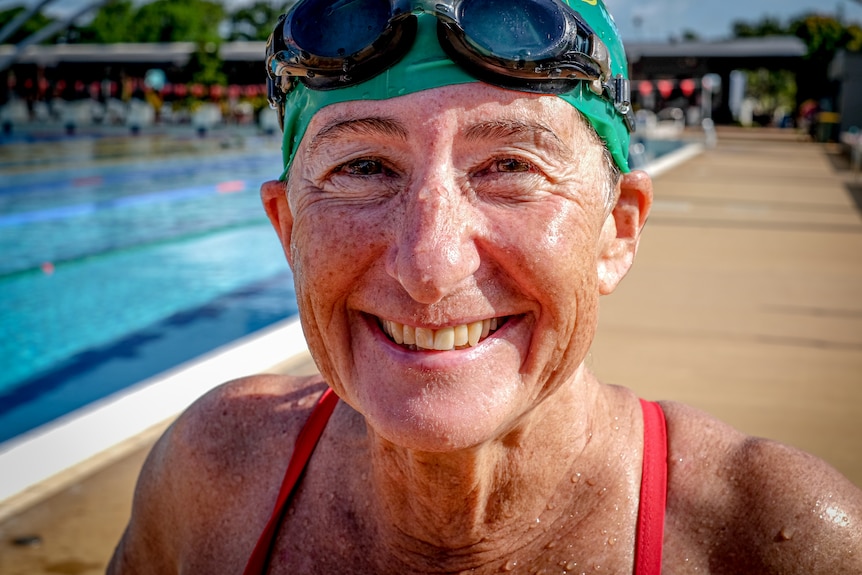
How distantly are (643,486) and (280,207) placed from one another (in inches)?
35.6

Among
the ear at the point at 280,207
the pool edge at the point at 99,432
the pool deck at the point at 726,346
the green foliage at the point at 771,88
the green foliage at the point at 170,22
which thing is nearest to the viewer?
the ear at the point at 280,207

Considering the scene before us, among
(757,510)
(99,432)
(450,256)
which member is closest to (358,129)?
(450,256)

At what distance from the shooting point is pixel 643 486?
62.5 inches

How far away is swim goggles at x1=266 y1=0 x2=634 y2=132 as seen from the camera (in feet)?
4.35

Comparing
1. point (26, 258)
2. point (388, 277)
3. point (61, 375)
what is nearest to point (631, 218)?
point (388, 277)

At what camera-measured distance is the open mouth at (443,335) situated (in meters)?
1.30

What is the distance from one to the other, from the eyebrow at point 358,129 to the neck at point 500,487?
1.88ft

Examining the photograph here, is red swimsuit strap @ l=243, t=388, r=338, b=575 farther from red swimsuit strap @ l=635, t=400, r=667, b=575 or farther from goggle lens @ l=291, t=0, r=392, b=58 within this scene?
goggle lens @ l=291, t=0, r=392, b=58

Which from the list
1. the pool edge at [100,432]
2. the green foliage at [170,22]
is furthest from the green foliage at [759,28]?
the pool edge at [100,432]

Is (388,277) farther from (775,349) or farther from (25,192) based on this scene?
(25,192)

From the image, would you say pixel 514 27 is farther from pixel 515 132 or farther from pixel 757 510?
pixel 757 510

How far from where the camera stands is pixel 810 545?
57.0 inches

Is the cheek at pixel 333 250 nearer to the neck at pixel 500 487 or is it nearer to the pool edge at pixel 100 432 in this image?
the neck at pixel 500 487

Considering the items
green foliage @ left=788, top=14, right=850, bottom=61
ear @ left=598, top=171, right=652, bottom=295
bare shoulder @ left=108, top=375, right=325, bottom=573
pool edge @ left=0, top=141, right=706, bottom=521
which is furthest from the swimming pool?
green foliage @ left=788, top=14, right=850, bottom=61
